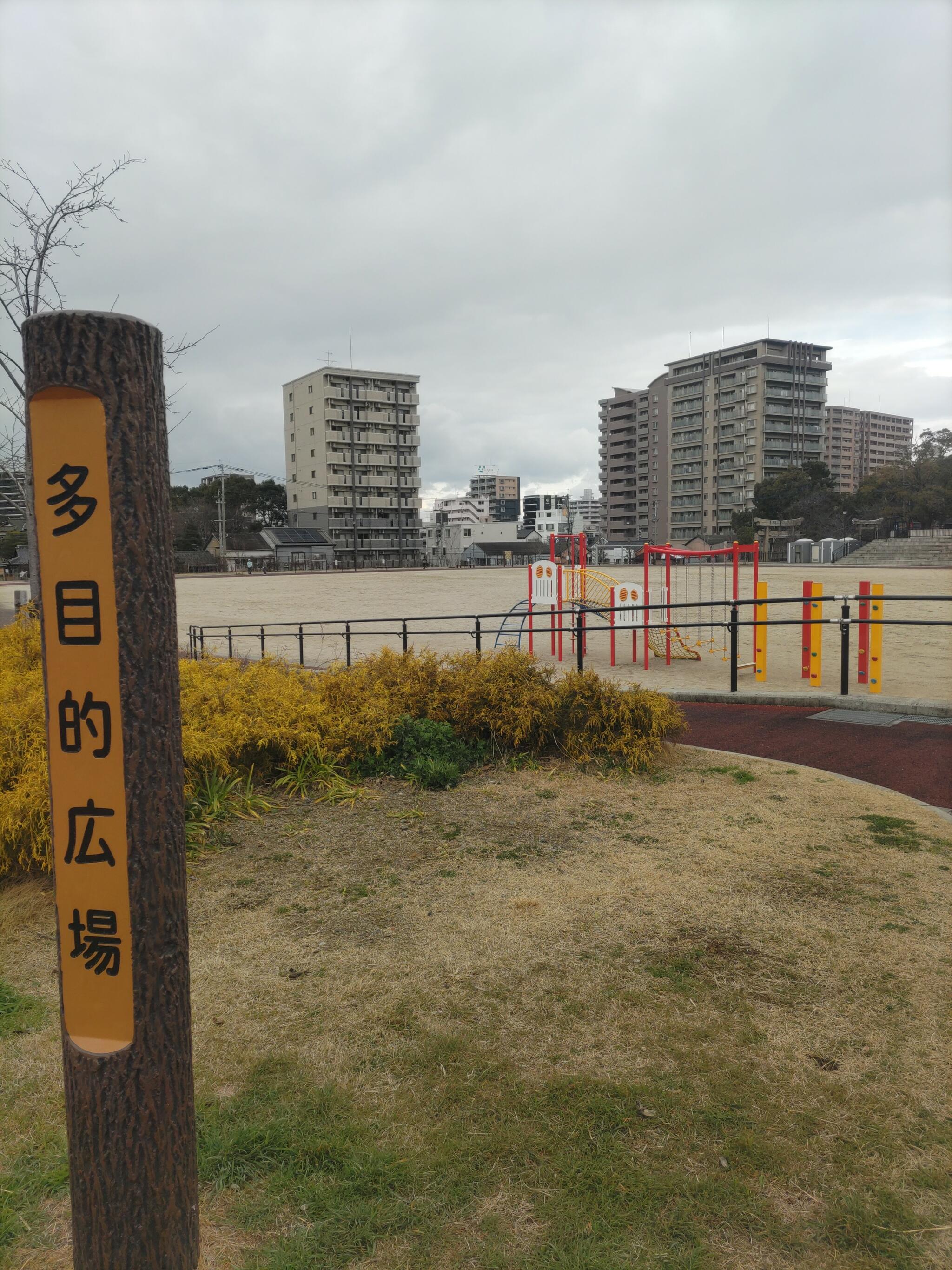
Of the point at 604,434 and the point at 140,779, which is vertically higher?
the point at 604,434

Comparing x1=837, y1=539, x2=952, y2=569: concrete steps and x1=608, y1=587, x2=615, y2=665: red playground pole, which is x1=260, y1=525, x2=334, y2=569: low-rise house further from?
x1=608, y1=587, x2=615, y2=665: red playground pole

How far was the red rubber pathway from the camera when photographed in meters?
6.18

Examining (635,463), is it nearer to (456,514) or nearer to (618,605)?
(456,514)

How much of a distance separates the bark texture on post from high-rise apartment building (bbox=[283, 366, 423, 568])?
273 ft

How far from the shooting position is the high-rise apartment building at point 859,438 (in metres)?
168

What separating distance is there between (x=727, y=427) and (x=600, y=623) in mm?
96905

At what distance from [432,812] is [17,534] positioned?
83.7 m

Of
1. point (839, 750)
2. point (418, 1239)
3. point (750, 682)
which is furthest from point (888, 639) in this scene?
point (418, 1239)

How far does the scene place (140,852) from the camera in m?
1.89

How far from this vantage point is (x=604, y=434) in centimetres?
13238

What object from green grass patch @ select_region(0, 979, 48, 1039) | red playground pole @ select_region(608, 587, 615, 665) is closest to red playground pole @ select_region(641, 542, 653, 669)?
red playground pole @ select_region(608, 587, 615, 665)

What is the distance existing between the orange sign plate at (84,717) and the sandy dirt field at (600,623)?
7842 millimetres

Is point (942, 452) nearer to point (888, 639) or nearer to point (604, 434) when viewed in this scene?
point (604, 434)

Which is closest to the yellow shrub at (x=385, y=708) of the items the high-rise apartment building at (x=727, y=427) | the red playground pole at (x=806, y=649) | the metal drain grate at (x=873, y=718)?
the metal drain grate at (x=873, y=718)
